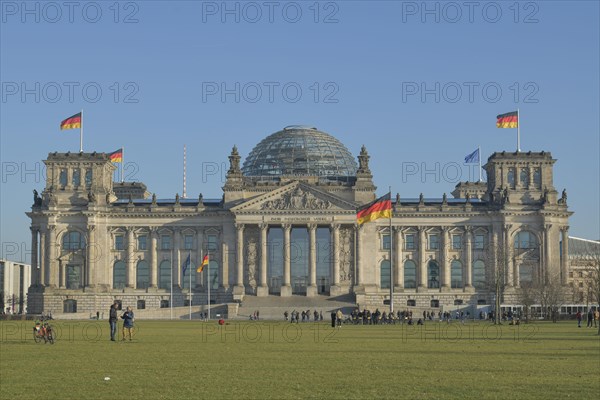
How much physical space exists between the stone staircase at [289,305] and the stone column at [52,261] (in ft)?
96.9

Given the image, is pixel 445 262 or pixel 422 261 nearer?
pixel 445 262

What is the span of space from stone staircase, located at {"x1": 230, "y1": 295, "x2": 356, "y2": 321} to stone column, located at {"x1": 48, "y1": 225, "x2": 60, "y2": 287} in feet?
96.9

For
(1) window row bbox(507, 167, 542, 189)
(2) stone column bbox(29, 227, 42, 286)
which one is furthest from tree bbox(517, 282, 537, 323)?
(2) stone column bbox(29, 227, 42, 286)

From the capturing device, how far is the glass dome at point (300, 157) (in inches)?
6654

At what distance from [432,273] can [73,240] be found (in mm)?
55142

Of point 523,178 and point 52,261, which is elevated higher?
point 523,178

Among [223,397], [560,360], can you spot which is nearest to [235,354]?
[560,360]

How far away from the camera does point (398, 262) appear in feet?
519

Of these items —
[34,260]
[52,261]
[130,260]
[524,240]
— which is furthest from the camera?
[130,260]

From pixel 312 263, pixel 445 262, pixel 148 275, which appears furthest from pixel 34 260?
pixel 445 262

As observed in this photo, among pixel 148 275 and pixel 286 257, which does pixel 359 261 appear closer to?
pixel 286 257

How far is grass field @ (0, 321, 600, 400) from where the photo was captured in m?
30.4

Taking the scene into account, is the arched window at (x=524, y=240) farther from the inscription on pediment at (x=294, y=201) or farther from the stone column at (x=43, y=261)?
the stone column at (x=43, y=261)

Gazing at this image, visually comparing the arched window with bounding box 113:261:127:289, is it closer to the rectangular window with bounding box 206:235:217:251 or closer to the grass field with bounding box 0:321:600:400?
the rectangular window with bounding box 206:235:217:251
